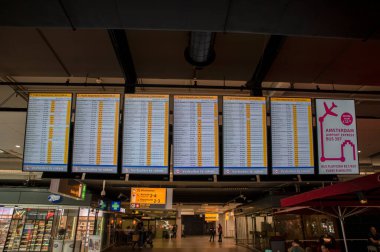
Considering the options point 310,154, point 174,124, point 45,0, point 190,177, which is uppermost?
point 45,0

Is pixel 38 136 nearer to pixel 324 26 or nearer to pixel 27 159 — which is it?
pixel 27 159

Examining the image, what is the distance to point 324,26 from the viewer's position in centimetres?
282

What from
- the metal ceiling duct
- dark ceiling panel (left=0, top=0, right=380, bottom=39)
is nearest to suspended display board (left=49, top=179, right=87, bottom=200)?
the metal ceiling duct

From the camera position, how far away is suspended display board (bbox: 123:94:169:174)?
3.74 metres

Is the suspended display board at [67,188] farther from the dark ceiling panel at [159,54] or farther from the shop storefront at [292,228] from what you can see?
the shop storefront at [292,228]

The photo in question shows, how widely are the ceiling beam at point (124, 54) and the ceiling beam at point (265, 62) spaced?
1.70 m

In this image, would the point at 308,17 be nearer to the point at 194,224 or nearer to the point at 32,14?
the point at 32,14

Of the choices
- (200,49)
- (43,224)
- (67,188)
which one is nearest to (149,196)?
(67,188)

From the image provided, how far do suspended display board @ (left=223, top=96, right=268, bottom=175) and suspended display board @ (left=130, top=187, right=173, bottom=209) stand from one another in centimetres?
1069

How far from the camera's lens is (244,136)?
3.89 m

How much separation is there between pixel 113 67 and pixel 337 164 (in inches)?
132

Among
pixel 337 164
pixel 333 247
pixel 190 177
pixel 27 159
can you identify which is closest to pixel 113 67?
pixel 27 159

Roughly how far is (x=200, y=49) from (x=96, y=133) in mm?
1667

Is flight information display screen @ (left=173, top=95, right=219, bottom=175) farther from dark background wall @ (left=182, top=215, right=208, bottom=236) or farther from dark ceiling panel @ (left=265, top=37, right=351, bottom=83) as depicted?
dark background wall @ (left=182, top=215, right=208, bottom=236)
